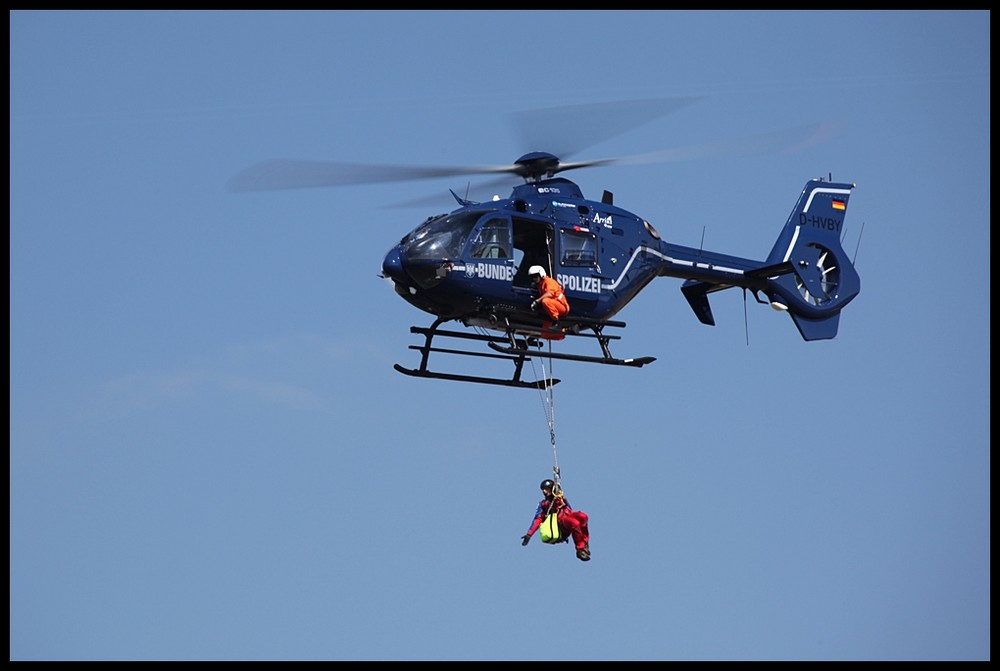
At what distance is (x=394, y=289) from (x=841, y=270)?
6360mm

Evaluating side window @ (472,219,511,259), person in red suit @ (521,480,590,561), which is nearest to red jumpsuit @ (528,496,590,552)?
person in red suit @ (521,480,590,561)

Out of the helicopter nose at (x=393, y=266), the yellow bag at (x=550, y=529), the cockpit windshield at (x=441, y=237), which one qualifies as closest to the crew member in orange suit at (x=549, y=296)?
the cockpit windshield at (x=441, y=237)

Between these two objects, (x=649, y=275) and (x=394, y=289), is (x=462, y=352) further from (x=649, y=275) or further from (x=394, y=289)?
(x=649, y=275)

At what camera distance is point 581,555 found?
18156 millimetres

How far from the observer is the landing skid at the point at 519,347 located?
Result: 1881 centimetres

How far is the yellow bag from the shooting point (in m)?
18.1

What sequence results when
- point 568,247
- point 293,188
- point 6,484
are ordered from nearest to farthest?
1. point 293,188
2. point 568,247
3. point 6,484

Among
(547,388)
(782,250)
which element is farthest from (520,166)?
(782,250)

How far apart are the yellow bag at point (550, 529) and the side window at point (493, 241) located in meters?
2.69

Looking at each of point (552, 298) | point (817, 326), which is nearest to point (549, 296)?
point (552, 298)

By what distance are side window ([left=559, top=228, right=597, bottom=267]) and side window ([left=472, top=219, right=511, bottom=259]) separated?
739 mm

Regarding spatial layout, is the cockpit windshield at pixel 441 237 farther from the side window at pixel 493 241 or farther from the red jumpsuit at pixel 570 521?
the red jumpsuit at pixel 570 521

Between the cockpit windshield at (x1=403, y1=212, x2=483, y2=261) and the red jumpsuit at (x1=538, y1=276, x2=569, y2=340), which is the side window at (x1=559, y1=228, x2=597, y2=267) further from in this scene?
the cockpit windshield at (x1=403, y1=212, x2=483, y2=261)

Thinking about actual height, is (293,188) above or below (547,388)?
above
